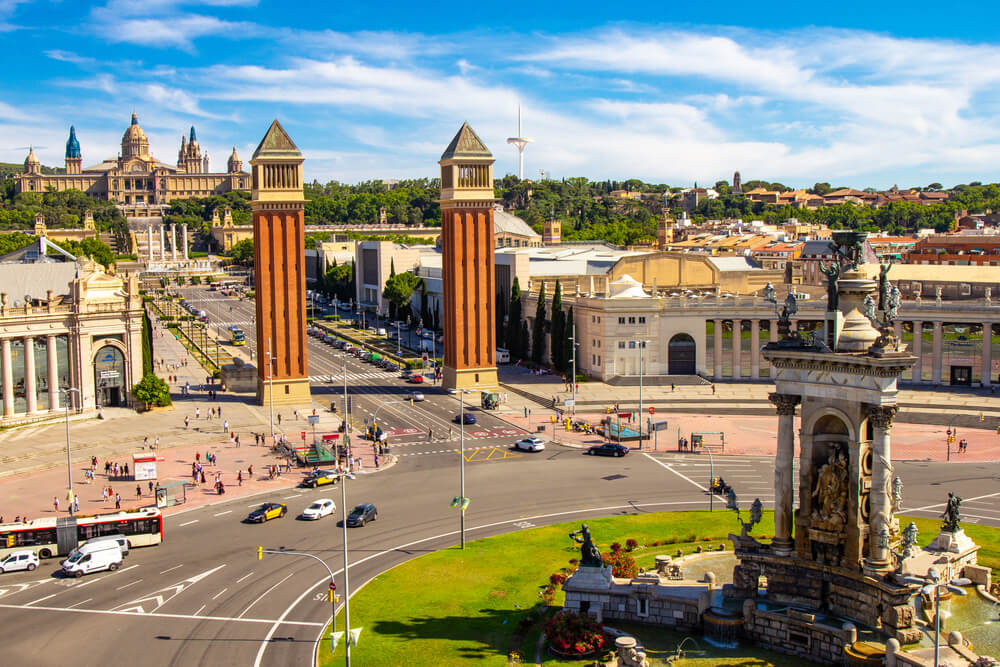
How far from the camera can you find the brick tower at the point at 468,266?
106438 mm

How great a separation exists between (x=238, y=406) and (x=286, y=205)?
70.7 ft

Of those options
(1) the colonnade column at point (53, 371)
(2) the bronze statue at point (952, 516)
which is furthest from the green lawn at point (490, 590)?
(1) the colonnade column at point (53, 371)

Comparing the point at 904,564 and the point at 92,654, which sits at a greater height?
the point at 904,564

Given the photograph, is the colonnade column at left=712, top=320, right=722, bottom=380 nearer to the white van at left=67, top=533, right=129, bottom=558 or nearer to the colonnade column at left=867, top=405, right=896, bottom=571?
the colonnade column at left=867, top=405, right=896, bottom=571

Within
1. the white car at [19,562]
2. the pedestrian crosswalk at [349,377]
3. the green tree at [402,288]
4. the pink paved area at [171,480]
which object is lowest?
the white car at [19,562]

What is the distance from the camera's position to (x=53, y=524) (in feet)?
181

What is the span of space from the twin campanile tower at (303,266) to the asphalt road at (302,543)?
77.5 ft

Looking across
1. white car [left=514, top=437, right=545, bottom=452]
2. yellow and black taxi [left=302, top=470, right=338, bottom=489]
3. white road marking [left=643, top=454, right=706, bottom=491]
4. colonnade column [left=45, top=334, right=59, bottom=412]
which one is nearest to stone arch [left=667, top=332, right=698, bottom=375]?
→ white road marking [left=643, top=454, right=706, bottom=491]

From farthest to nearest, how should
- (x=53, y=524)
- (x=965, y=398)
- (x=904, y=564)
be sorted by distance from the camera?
(x=965, y=398) → (x=53, y=524) → (x=904, y=564)

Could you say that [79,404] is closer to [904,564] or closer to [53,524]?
[53,524]

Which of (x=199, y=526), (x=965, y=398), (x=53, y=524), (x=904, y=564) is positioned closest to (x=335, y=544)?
(x=199, y=526)

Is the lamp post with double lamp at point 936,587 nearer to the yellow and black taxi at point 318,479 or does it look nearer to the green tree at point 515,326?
the yellow and black taxi at point 318,479

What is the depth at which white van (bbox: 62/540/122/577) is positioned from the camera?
5197 centimetres

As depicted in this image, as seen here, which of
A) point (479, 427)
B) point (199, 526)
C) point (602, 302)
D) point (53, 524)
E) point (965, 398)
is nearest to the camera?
point (53, 524)
